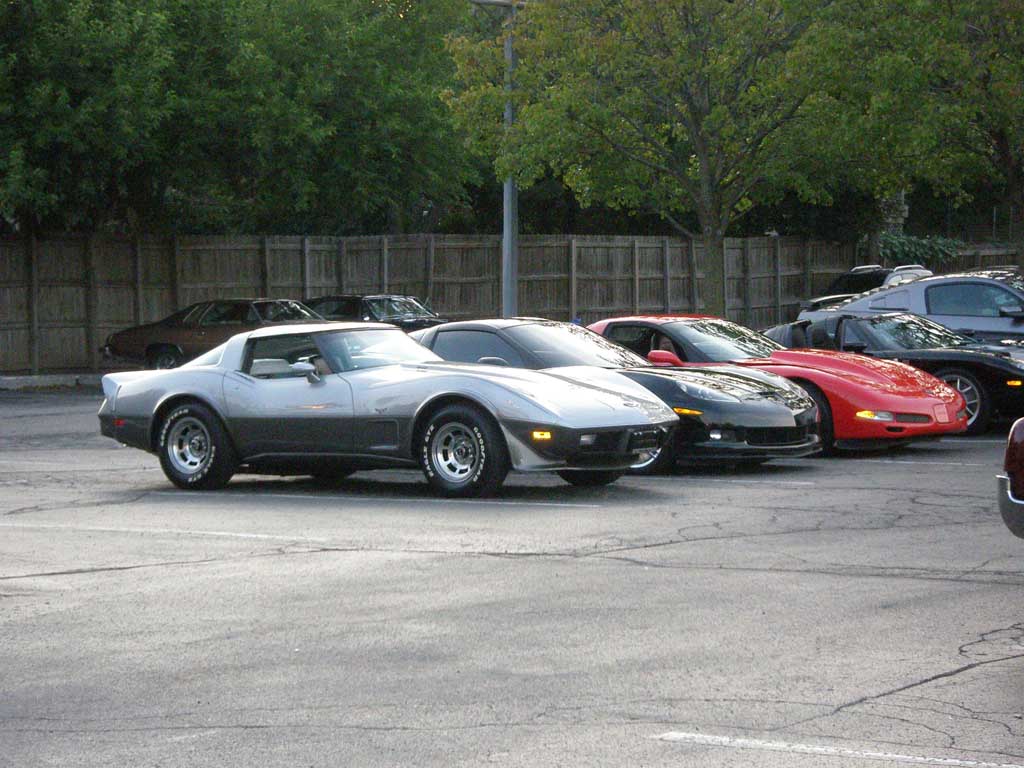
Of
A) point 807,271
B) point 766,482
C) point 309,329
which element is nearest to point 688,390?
point 766,482

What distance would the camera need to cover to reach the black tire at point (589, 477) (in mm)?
13070

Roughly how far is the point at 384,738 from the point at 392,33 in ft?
93.3

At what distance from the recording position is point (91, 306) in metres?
29.6

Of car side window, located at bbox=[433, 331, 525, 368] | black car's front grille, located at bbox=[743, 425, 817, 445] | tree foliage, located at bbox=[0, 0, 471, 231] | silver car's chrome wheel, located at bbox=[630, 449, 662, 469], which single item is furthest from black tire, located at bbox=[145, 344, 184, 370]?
black car's front grille, located at bbox=[743, 425, 817, 445]

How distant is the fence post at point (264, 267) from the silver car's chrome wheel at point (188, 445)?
1933 cm

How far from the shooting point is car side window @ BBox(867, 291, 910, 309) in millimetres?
20047

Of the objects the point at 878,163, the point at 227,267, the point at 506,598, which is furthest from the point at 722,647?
the point at 227,267

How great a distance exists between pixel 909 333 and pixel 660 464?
5.40m

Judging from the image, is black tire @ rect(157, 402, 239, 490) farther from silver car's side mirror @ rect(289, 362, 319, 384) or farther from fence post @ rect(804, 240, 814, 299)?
fence post @ rect(804, 240, 814, 299)

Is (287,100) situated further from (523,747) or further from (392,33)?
(523,747)

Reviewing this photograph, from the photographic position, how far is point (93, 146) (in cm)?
2642

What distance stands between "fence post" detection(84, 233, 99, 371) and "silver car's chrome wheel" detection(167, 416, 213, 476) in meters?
16.9

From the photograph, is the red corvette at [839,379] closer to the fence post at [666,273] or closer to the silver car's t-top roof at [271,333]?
the silver car's t-top roof at [271,333]

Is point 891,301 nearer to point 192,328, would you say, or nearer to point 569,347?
point 569,347
